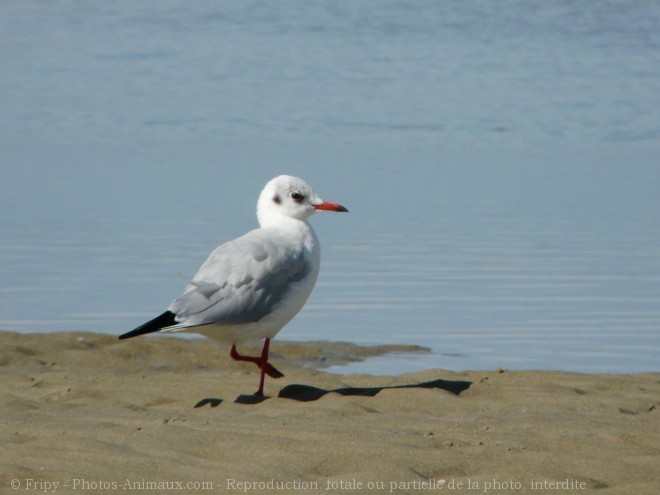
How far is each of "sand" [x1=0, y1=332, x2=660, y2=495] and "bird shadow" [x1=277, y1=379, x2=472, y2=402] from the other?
13 mm

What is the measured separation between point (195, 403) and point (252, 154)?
29.0ft

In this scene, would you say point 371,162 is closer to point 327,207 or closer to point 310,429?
point 327,207

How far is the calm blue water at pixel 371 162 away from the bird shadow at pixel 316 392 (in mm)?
1255

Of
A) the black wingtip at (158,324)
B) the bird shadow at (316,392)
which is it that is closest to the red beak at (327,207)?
the bird shadow at (316,392)

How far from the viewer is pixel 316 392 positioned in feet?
23.4

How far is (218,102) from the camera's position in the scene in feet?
62.9

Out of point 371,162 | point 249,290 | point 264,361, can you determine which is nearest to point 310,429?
point 249,290

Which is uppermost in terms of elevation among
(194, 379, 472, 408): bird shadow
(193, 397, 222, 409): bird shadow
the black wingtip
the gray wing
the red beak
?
the red beak

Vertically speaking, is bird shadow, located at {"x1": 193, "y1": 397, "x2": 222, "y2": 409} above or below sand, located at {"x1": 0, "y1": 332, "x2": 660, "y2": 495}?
below

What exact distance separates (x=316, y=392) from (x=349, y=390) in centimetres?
19

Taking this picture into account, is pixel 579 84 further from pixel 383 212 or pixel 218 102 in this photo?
pixel 383 212

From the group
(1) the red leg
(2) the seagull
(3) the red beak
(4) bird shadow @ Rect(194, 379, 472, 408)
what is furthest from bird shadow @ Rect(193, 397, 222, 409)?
(3) the red beak

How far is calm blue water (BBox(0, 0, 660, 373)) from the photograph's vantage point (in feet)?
32.1

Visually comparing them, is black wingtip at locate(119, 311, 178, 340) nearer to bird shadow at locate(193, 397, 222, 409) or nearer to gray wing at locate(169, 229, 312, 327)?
gray wing at locate(169, 229, 312, 327)
